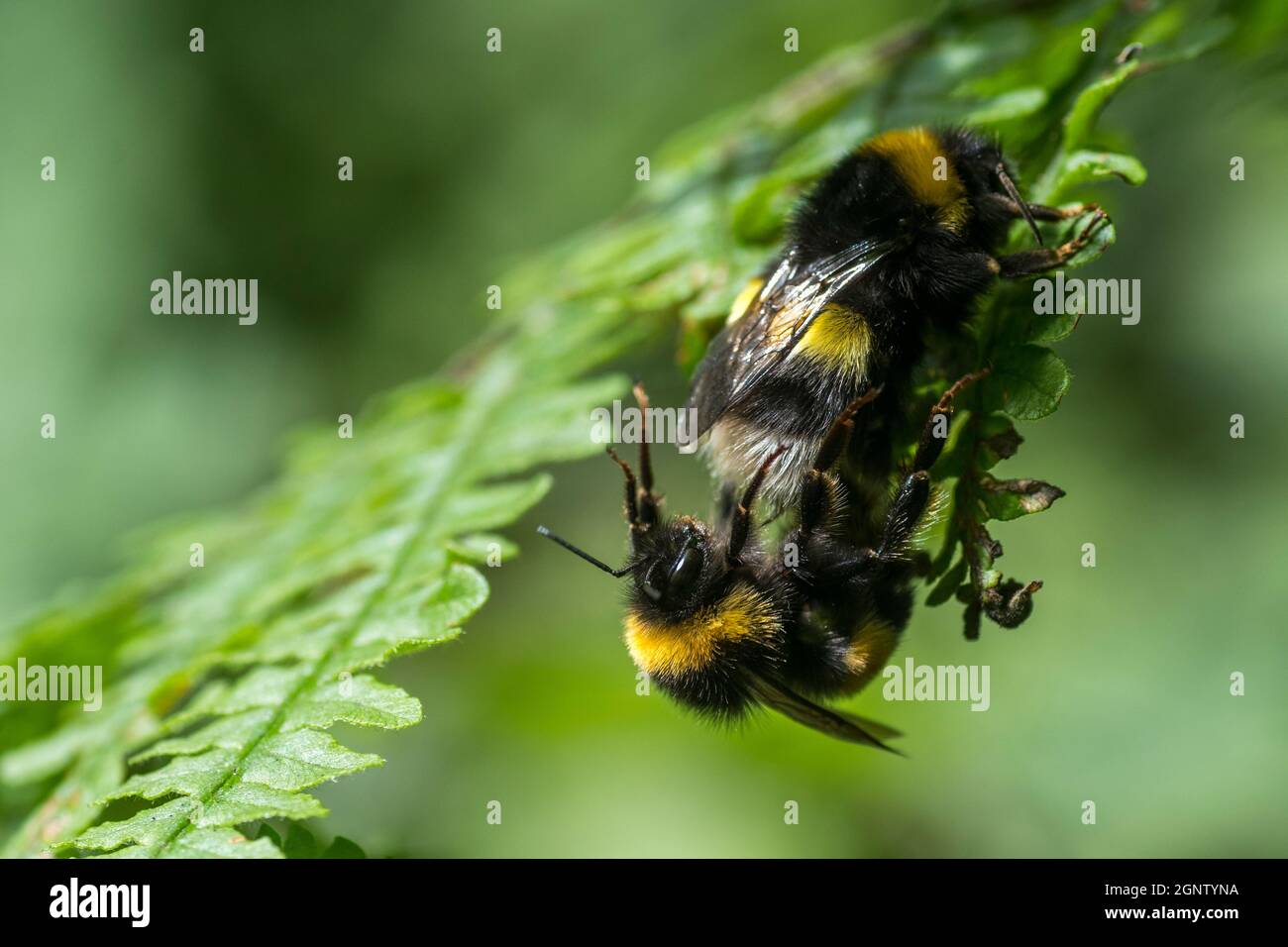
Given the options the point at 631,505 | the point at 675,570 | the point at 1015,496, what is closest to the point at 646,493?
the point at 631,505

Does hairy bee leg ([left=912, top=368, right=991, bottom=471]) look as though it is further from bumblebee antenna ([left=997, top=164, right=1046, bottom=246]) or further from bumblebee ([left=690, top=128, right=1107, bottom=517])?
bumblebee antenna ([left=997, top=164, right=1046, bottom=246])

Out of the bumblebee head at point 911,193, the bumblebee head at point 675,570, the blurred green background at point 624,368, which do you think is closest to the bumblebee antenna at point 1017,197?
the bumblebee head at point 911,193

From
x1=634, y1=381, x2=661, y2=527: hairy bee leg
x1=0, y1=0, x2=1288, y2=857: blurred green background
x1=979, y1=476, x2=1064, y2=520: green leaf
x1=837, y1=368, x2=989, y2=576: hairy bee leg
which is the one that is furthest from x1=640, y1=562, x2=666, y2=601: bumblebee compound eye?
x1=0, y1=0, x2=1288, y2=857: blurred green background

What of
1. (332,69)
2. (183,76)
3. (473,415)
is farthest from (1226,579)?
(183,76)

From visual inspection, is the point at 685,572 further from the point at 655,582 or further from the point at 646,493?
the point at 646,493

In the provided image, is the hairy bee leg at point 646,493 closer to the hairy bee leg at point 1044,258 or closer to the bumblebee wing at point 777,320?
the bumblebee wing at point 777,320

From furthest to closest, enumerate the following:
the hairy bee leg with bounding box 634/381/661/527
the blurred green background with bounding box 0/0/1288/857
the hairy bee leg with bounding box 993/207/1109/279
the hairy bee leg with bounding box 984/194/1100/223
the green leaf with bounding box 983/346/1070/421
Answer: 1. the blurred green background with bounding box 0/0/1288/857
2. the hairy bee leg with bounding box 634/381/661/527
3. the hairy bee leg with bounding box 984/194/1100/223
4. the hairy bee leg with bounding box 993/207/1109/279
5. the green leaf with bounding box 983/346/1070/421
